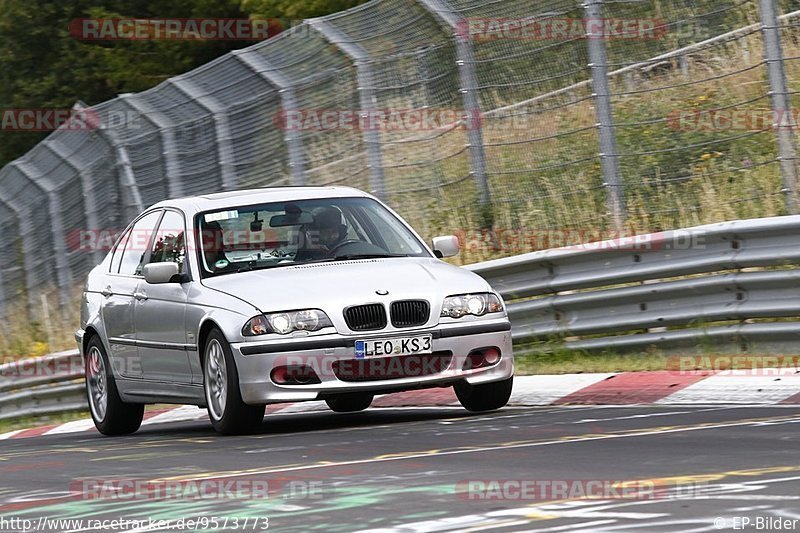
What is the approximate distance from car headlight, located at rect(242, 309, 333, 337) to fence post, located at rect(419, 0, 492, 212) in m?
5.28

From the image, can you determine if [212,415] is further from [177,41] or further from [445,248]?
[177,41]

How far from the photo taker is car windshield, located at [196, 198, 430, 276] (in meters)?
10.6

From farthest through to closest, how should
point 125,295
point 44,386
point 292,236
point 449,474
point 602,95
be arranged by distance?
point 44,386, point 602,95, point 125,295, point 292,236, point 449,474

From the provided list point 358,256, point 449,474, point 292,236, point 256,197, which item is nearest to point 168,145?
point 256,197

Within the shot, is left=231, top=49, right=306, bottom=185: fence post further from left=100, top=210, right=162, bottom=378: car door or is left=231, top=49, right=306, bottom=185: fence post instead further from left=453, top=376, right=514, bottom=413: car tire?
left=453, top=376, right=514, bottom=413: car tire

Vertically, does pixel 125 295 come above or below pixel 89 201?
below

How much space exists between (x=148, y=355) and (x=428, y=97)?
5.26m

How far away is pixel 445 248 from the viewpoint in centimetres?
1091

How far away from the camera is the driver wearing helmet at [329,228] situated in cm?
1073

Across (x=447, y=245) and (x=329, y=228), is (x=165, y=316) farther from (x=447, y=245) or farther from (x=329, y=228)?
(x=447, y=245)

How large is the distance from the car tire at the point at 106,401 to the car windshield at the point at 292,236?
1.66 m

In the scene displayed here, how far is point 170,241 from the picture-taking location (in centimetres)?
1127

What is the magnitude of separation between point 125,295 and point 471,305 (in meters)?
2.81

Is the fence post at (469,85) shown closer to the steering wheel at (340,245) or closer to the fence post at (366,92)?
the fence post at (366,92)
